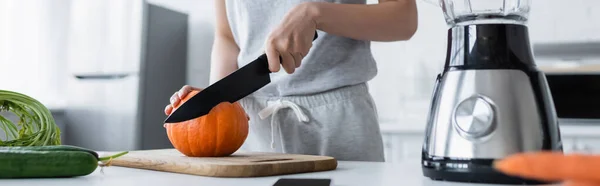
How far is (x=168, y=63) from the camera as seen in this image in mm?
3076

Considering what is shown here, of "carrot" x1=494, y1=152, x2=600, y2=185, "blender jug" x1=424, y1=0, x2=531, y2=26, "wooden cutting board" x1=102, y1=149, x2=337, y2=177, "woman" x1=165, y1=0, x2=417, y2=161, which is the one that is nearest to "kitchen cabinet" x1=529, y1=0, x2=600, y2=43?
"woman" x1=165, y1=0, x2=417, y2=161

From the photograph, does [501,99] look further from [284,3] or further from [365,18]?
[284,3]

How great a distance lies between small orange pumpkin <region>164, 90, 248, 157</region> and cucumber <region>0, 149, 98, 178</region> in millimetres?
219

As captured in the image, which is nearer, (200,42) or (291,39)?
(291,39)

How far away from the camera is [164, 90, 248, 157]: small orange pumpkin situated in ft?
3.10

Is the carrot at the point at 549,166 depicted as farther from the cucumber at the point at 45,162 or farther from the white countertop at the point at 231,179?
the cucumber at the point at 45,162

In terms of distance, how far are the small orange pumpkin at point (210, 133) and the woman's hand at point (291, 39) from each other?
0.32ft

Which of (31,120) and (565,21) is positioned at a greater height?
(565,21)

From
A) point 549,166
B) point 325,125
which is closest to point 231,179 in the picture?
point 325,125

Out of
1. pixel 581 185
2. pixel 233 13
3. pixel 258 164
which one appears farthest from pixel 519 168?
pixel 233 13

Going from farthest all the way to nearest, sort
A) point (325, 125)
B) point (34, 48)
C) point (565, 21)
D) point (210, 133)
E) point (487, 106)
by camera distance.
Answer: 1. point (34, 48)
2. point (565, 21)
3. point (325, 125)
4. point (210, 133)
5. point (487, 106)

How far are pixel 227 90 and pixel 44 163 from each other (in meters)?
0.32

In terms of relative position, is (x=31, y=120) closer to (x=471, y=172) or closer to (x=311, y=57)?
(x=311, y=57)

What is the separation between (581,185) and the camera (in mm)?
282
